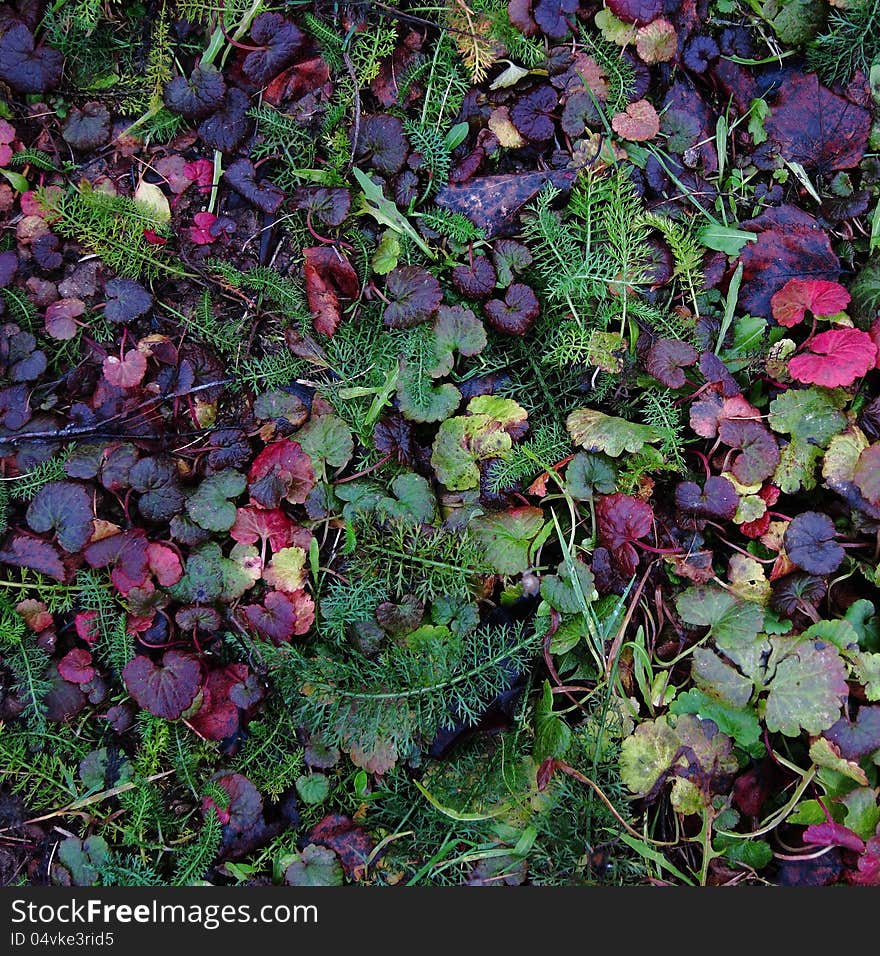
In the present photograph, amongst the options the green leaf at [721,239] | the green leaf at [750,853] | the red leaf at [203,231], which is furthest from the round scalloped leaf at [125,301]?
the green leaf at [750,853]

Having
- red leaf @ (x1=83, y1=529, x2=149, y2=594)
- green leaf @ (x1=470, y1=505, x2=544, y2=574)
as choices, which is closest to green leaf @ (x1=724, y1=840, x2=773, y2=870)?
green leaf @ (x1=470, y1=505, x2=544, y2=574)

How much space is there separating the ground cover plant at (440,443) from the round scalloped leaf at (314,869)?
11 millimetres

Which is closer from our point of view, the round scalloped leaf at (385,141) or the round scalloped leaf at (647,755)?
the round scalloped leaf at (647,755)

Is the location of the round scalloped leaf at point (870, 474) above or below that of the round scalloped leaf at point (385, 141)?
below

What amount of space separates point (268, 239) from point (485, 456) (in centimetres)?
114

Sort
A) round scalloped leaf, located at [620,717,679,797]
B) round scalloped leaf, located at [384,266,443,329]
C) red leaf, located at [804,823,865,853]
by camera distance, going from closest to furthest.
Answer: red leaf, located at [804,823,865,853]
round scalloped leaf, located at [620,717,679,797]
round scalloped leaf, located at [384,266,443,329]

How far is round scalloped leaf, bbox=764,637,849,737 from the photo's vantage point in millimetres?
2418

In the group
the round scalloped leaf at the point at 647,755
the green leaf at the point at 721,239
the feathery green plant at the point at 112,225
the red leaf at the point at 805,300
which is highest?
the green leaf at the point at 721,239

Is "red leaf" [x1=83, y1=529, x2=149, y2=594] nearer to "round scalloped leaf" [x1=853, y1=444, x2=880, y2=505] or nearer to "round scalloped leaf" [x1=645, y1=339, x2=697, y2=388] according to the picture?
"round scalloped leaf" [x1=645, y1=339, x2=697, y2=388]

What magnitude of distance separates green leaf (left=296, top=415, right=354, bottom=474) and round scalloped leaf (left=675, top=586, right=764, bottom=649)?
1.23 meters

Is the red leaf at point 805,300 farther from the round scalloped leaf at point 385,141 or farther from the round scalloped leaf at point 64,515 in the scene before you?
the round scalloped leaf at point 64,515

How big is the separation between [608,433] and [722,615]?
708 millimetres

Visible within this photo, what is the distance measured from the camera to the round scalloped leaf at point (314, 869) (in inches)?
98.9

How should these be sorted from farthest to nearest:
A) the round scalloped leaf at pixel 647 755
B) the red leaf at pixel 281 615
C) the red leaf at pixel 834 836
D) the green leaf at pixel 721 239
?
1. the green leaf at pixel 721 239
2. the red leaf at pixel 281 615
3. the round scalloped leaf at pixel 647 755
4. the red leaf at pixel 834 836
